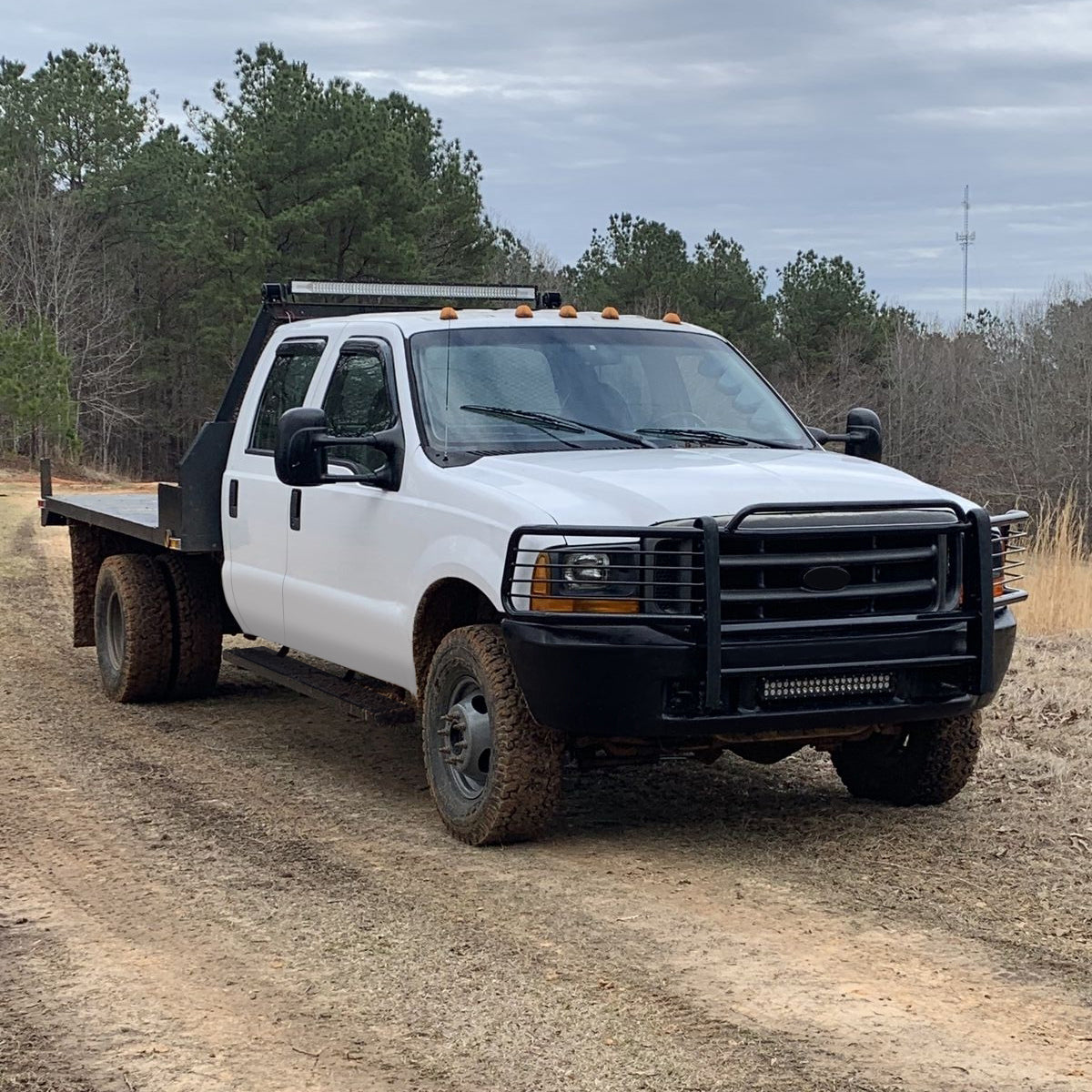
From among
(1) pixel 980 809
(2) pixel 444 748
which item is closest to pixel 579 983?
(2) pixel 444 748

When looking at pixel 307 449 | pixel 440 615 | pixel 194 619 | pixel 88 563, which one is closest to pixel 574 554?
pixel 440 615

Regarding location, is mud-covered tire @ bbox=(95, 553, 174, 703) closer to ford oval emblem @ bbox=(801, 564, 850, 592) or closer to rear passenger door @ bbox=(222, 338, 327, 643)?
rear passenger door @ bbox=(222, 338, 327, 643)

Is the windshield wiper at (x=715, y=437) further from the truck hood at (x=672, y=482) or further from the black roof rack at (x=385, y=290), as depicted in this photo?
the black roof rack at (x=385, y=290)

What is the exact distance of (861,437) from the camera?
791cm

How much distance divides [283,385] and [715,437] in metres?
2.35

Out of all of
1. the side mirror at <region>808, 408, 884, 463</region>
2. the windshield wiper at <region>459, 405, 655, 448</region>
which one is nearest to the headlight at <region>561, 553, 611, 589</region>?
the windshield wiper at <region>459, 405, 655, 448</region>

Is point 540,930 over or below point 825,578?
below

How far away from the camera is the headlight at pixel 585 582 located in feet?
18.9


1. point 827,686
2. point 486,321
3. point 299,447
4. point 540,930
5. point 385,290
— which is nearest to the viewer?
point 540,930

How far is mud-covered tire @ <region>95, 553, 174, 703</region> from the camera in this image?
9.41 m

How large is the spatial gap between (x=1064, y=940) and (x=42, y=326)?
40.8 metres

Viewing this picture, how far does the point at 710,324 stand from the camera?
167 ft

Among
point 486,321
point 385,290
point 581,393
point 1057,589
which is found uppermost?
point 385,290

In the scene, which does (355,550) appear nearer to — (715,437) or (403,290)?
(715,437)
